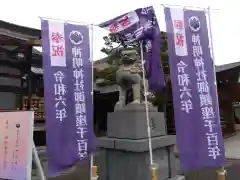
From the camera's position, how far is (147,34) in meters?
4.95

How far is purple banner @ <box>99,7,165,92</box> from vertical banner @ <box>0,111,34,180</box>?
2.48 metres

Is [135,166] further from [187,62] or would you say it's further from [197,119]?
[187,62]

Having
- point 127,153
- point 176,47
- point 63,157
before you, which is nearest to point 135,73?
point 176,47

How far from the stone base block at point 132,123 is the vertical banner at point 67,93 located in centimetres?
66

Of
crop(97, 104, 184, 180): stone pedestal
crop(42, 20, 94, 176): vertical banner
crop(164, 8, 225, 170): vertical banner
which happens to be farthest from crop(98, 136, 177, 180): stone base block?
crop(164, 8, 225, 170): vertical banner

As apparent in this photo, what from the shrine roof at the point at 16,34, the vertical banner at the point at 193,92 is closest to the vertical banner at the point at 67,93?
the vertical banner at the point at 193,92

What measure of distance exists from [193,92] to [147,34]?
4.75 feet

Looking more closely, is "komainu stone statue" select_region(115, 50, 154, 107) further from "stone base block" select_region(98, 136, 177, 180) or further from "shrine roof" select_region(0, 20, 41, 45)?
"shrine roof" select_region(0, 20, 41, 45)

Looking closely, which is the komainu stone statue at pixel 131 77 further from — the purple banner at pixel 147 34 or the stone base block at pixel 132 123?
the purple banner at pixel 147 34

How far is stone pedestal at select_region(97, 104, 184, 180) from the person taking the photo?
16.4 ft

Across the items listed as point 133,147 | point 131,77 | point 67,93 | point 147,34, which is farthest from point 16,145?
point 147,34

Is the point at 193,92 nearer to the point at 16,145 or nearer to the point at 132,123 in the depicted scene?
the point at 132,123

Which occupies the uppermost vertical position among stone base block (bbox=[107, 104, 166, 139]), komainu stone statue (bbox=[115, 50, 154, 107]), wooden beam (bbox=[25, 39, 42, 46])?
wooden beam (bbox=[25, 39, 42, 46])

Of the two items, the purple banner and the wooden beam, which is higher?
the wooden beam
